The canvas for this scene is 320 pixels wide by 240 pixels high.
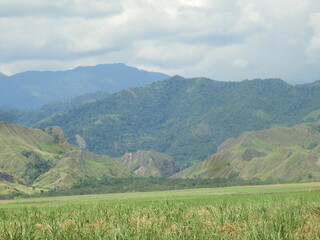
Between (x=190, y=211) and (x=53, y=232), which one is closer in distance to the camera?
(x=53, y=232)

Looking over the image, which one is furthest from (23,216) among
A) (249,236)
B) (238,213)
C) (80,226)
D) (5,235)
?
(249,236)

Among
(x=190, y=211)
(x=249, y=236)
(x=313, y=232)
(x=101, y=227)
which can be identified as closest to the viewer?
(x=249, y=236)

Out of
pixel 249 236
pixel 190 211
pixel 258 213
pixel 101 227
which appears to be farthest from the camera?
pixel 190 211

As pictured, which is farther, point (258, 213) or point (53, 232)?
point (258, 213)

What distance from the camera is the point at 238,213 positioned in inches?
1583

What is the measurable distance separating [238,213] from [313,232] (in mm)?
9090

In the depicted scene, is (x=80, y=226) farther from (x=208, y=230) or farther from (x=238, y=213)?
(x=238, y=213)

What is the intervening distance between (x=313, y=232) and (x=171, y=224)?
345 inches

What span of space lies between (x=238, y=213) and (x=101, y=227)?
34.2ft

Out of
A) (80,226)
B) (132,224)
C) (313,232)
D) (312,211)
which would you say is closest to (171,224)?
(132,224)

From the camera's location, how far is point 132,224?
36.4m

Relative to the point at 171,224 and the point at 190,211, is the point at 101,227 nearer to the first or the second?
the point at 171,224

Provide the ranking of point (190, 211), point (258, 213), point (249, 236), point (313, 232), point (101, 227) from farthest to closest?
point (190, 211) → point (258, 213) → point (101, 227) → point (313, 232) → point (249, 236)

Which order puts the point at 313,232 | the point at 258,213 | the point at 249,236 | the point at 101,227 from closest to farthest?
the point at 249,236
the point at 313,232
the point at 101,227
the point at 258,213
